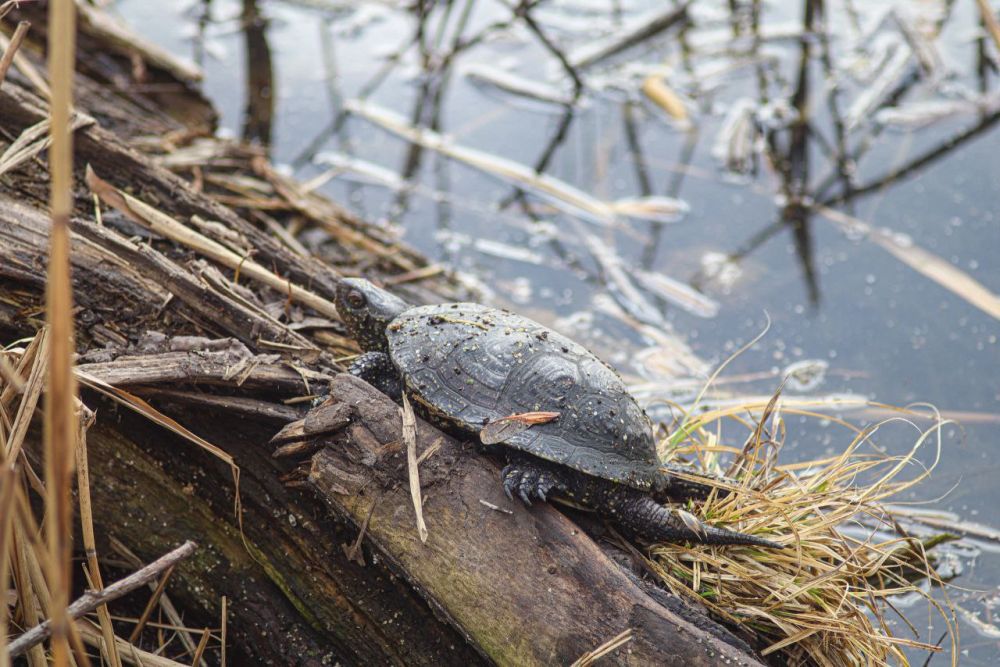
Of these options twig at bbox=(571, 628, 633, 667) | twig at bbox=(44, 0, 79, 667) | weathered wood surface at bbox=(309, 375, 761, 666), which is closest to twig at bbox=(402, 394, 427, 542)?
weathered wood surface at bbox=(309, 375, 761, 666)

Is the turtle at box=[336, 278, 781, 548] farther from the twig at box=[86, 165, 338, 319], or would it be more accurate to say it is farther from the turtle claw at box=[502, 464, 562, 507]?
the twig at box=[86, 165, 338, 319]

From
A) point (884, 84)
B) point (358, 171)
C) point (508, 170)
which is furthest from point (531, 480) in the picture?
point (884, 84)

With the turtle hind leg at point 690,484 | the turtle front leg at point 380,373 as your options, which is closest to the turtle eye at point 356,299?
the turtle front leg at point 380,373

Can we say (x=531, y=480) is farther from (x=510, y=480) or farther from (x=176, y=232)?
(x=176, y=232)

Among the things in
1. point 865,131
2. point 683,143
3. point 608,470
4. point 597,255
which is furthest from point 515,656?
point 865,131

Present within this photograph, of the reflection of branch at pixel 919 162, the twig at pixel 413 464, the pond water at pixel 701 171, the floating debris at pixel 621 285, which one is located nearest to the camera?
the twig at pixel 413 464

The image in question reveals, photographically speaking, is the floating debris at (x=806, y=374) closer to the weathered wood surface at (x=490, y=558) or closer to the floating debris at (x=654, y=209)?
the floating debris at (x=654, y=209)
